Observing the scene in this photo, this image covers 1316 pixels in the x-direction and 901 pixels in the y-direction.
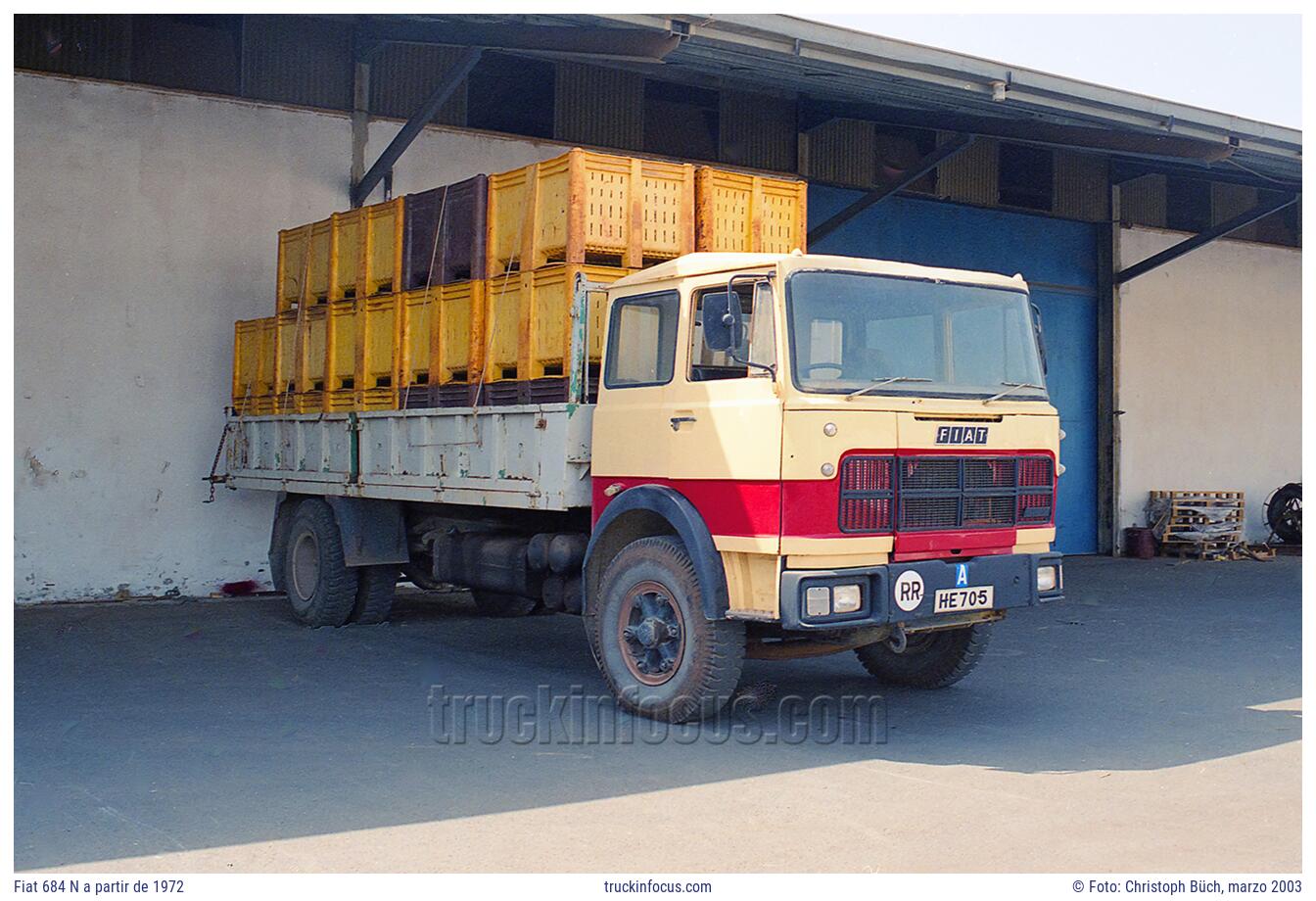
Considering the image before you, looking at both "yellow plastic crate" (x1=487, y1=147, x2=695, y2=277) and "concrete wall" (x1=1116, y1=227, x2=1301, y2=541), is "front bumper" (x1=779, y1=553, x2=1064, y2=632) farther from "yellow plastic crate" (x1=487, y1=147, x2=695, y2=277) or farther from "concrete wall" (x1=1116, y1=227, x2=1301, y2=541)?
"concrete wall" (x1=1116, y1=227, x2=1301, y2=541)

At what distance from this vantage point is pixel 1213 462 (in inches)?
867

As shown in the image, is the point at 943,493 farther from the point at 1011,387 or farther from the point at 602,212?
the point at 602,212

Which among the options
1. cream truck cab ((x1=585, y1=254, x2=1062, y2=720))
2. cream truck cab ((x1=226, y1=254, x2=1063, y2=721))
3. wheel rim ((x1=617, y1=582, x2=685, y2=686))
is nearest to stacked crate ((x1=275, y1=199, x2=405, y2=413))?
cream truck cab ((x1=226, y1=254, x2=1063, y2=721))

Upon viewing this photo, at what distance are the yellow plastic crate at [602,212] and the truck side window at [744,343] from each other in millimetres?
1248

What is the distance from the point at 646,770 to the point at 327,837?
5.71 feet

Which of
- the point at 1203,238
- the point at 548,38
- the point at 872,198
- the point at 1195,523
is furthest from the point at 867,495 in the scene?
the point at 1195,523

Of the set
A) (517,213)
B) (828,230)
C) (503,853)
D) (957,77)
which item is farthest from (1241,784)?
(828,230)

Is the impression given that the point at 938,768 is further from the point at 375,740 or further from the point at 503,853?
the point at 375,740

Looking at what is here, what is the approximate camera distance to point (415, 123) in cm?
Result: 1357

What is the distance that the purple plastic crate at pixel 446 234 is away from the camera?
9.54m

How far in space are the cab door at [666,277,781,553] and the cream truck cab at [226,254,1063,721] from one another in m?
0.01

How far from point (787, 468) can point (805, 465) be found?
9 cm

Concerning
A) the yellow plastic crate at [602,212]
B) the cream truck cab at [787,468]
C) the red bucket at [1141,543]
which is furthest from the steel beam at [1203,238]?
the yellow plastic crate at [602,212]

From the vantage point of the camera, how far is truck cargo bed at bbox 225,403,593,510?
27.7 ft
